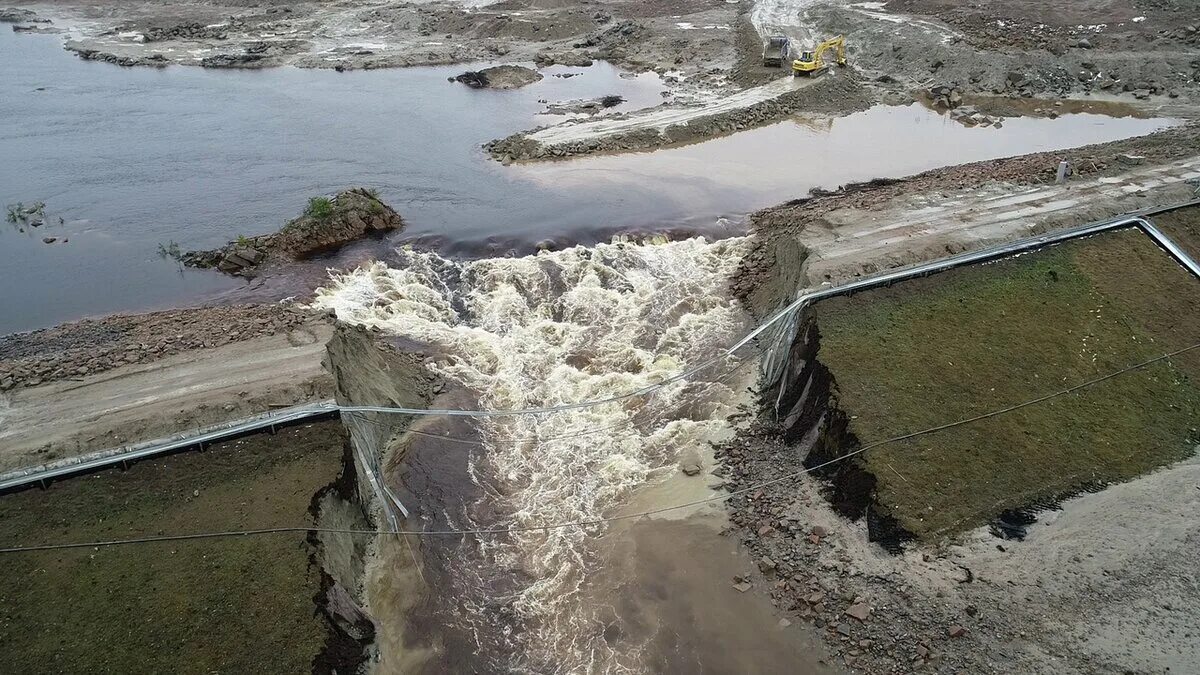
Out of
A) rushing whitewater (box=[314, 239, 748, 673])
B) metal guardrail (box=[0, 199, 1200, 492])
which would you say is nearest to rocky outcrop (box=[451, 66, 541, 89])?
rushing whitewater (box=[314, 239, 748, 673])

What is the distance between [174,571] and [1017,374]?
20.0 m

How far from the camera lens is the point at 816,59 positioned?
48.4 meters

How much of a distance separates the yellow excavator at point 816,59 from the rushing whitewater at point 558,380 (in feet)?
81.1

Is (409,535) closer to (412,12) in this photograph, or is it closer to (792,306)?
(792,306)

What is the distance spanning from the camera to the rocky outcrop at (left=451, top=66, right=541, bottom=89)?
52562 millimetres

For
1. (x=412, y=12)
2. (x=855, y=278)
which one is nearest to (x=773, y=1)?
(x=412, y=12)

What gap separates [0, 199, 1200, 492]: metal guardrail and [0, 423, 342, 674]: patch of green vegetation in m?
0.27

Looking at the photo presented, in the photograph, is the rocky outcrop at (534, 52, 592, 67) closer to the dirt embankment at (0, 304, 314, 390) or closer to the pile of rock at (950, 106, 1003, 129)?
the pile of rock at (950, 106, 1003, 129)

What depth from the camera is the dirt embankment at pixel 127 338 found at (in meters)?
19.0

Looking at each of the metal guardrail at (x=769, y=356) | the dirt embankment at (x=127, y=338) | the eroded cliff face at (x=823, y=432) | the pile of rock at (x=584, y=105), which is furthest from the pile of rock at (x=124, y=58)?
Answer: the eroded cliff face at (x=823, y=432)

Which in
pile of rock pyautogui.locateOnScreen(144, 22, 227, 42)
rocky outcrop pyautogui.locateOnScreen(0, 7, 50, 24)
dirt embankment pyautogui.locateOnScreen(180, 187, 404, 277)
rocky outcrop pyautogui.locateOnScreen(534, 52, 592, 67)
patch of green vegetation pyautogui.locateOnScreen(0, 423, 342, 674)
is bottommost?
patch of green vegetation pyautogui.locateOnScreen(0, 423, 342, 674)

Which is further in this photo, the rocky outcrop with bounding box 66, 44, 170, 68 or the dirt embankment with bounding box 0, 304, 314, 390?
the rocky outcrop with bounding box 66, 44, 170, 68

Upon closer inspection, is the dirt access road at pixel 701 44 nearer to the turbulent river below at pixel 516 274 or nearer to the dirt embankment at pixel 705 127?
the dirt embankment at pixel 705 127

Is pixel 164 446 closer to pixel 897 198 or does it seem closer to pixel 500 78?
pixel 897 198
